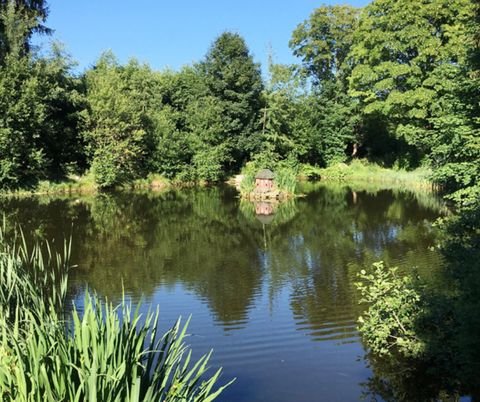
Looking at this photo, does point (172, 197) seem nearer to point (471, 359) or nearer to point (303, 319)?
point (303, 319)

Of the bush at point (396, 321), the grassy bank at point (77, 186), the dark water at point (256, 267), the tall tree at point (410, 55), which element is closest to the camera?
the bush at point (396, 321)

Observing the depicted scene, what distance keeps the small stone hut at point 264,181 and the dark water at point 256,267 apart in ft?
7.13

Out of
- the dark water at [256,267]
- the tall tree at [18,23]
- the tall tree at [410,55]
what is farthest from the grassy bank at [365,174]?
the tall tree at [18,23]

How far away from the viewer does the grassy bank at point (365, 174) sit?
104 feet

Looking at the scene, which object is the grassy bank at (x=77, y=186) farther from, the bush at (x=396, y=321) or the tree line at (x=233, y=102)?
the bush at (x=396, y=321)

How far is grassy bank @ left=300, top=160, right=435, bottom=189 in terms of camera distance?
31703mm

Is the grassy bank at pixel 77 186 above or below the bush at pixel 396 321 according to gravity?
above

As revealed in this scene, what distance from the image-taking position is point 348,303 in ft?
30.2

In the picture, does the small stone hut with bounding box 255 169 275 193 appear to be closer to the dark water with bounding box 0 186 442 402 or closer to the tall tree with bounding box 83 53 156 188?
the dark water with bounding box 0 186 442 402

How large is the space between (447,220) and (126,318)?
5.86 metres

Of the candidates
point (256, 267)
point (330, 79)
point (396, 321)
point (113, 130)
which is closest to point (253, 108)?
point (330, 79)

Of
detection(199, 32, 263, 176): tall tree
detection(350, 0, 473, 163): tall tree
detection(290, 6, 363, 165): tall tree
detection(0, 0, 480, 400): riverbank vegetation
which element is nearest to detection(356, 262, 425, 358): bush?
detection(0, 0, 480, 400): riverbank vegetation

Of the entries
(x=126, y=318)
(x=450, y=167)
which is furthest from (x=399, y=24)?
(x=126, y=318)

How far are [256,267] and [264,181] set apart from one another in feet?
46.1
